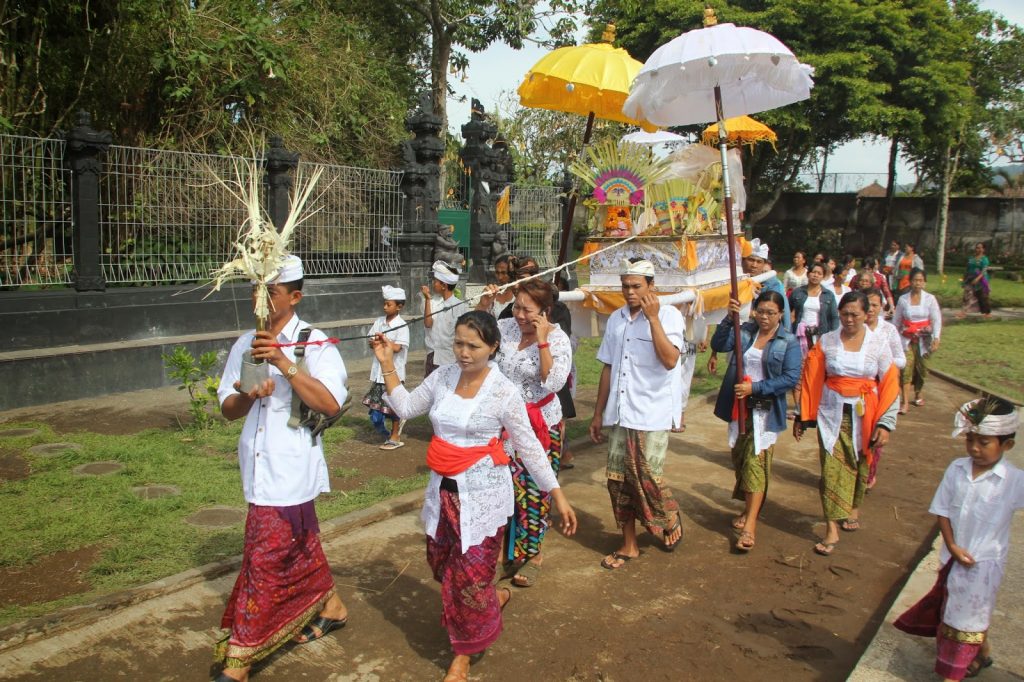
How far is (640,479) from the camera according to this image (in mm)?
4980

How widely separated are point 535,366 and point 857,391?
2326 mm

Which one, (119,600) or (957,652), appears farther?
(119,600)

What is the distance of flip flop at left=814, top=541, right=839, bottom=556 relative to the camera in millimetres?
5328

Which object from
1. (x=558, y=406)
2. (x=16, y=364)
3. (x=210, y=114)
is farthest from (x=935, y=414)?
(x=210, y=114)

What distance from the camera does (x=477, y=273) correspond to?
16344mm

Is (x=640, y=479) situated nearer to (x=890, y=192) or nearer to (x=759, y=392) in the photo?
(x=759, y=392)

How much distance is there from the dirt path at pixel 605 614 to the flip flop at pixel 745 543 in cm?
7

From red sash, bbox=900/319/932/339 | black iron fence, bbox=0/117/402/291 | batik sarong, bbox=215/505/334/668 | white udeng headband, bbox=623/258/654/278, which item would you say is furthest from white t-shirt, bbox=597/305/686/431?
red sash, bbox=900/319/932/339

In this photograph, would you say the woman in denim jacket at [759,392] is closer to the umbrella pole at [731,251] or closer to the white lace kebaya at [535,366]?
the umbrella pole at [731,251]

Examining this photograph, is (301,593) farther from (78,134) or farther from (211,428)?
(78,134)

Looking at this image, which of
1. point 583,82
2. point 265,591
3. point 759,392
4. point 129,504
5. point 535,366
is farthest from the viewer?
point 583,82

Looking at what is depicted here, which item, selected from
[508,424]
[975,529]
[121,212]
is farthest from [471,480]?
[121,212]

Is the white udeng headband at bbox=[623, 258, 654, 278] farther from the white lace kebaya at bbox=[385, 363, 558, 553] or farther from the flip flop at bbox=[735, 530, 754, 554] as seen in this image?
the flip flop at bbox=[735, 530, 754, 554]

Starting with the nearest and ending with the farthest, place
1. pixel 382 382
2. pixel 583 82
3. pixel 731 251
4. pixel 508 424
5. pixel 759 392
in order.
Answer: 1. pixel 508 424
2. pixel 731 251
3. pixel 759 392
4. pixel 583 82
5. pixel 382 382
